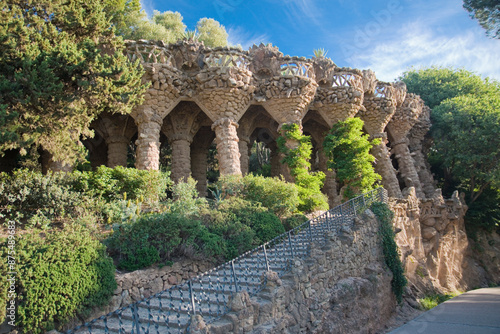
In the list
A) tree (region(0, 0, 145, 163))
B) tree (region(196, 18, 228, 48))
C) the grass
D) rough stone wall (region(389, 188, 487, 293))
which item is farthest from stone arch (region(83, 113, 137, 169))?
the grass

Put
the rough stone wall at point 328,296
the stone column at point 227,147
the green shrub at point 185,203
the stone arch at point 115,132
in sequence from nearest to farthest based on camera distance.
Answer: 1. the rough stone wall at point 328,296
2. the green shrub at point 185,203
3. the stone column at point 227,147
4. the stone arch at point 115,132

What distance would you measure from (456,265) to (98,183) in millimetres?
16815

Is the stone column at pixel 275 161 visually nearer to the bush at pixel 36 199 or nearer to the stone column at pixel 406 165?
the stone column at pixel 406 165

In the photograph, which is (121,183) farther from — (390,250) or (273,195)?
(390,250)

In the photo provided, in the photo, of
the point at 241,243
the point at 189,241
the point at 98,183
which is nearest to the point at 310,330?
the point at 241,243

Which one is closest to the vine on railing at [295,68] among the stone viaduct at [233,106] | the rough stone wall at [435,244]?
the stone viaduct at [233,106]

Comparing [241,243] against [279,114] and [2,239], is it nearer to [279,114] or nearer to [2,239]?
[2,239]

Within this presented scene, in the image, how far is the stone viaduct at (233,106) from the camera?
12.6 meters

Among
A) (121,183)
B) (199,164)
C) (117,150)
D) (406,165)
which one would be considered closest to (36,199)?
(121,183)

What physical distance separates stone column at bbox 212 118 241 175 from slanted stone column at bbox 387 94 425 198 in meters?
11.0

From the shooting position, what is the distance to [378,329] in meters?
8.32

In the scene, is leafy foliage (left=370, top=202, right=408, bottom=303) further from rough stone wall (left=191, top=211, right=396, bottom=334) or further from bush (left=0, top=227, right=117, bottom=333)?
bush (left=0, top=227, right=117, bottom=333)

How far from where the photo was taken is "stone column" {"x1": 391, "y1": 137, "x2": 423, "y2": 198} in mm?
18703

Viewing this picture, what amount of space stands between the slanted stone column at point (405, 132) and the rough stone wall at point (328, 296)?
1064 cm
